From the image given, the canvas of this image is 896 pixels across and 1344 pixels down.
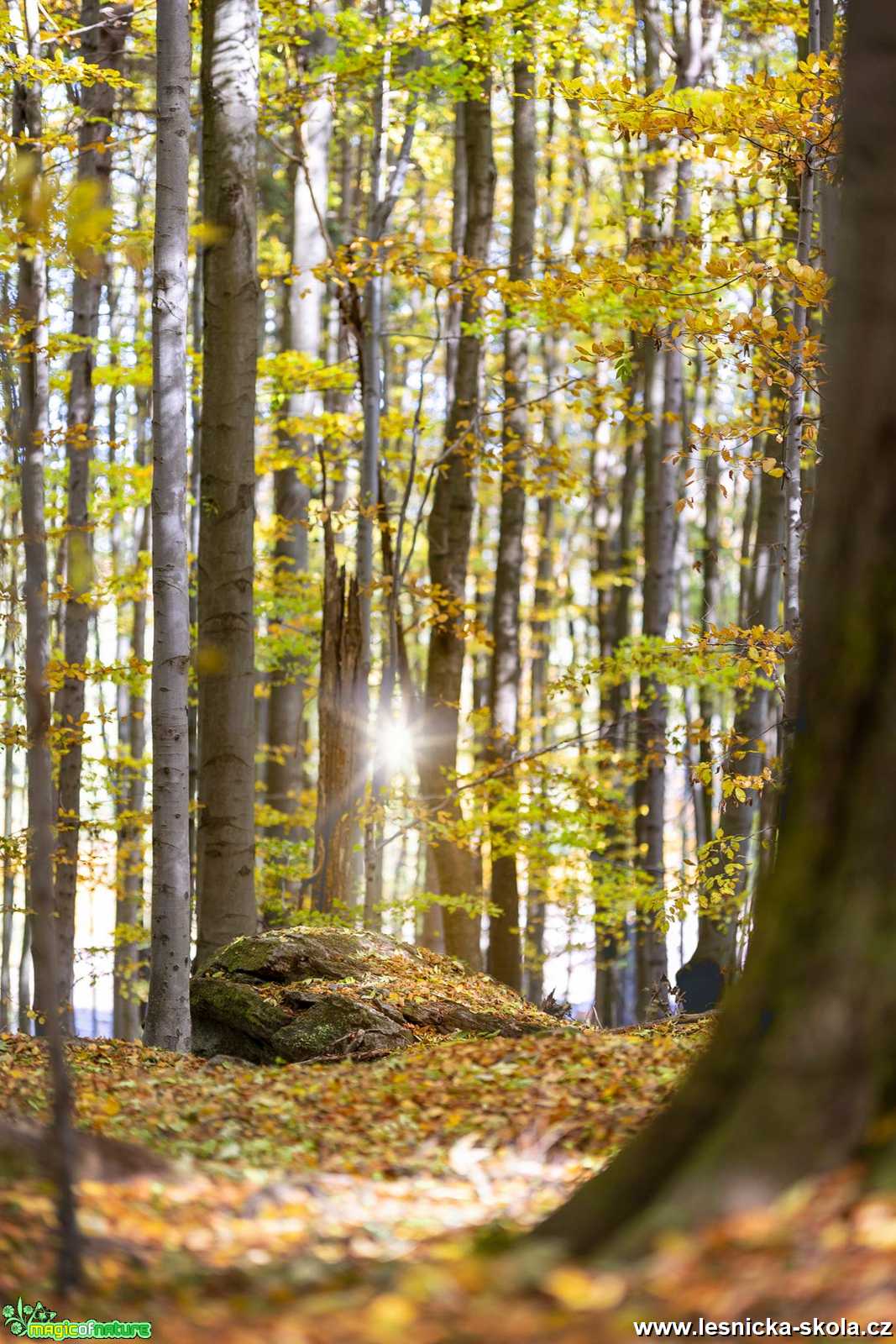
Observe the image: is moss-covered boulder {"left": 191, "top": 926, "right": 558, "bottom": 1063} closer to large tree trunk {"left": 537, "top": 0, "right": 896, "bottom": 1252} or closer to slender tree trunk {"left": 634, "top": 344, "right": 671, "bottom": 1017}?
large tree trunk {"left": 537, "top": 0, "right": 896, "bottom": 1252}

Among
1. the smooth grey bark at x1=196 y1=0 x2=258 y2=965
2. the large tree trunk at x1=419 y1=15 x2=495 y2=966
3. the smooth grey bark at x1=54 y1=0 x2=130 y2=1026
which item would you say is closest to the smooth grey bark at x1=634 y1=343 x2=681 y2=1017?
the large tree trunk at x1=419 y1=15 x2=495 y2=966

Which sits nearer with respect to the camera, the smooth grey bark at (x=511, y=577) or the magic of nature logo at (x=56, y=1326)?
the magic of nature logo at (x=56, y=1326)

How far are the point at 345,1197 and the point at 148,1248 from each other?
651 mm

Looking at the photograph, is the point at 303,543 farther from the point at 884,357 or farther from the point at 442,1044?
the point at 884,357

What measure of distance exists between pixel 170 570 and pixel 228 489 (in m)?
1.82

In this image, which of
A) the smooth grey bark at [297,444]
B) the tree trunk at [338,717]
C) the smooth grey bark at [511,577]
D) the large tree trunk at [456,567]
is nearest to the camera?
the tree trunk at [338,717]

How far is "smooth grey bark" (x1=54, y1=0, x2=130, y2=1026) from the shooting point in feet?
35.7

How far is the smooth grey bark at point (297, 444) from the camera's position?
44.1ft

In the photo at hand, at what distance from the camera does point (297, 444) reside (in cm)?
1423

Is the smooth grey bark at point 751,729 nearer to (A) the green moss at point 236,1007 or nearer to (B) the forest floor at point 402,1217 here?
(A) the green moss at point 236,1007

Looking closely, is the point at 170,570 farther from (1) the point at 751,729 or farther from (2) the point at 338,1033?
(1) the point at 751,729

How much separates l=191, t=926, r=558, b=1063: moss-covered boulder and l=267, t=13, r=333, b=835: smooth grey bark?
6240mm

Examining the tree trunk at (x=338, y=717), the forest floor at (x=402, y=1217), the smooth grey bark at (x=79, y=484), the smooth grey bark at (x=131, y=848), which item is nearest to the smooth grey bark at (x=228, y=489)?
the tree trunk at (x=338, y=717)

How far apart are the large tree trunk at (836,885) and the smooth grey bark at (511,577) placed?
9.44 meters
